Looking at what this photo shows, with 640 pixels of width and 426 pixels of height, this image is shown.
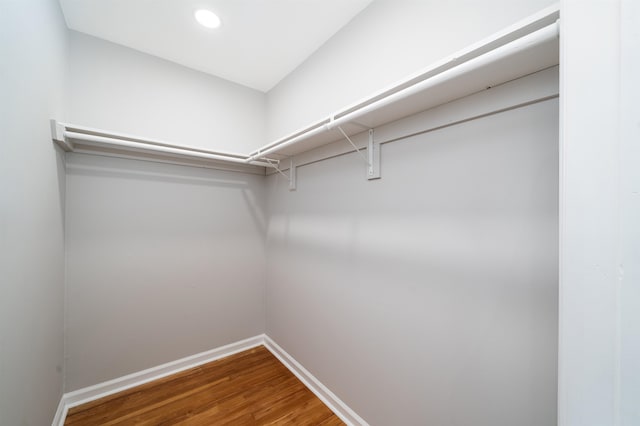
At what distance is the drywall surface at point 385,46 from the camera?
0.94 metres

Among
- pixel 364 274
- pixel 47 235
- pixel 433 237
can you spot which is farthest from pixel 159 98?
pixel 433 237

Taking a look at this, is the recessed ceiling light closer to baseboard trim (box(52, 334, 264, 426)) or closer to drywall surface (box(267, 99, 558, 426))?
drywall surface (box(267, 99, 558, 426))

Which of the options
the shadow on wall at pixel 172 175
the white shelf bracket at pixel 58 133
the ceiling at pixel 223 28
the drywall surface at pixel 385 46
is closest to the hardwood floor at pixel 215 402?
the shadow on wall at pixel 172 175

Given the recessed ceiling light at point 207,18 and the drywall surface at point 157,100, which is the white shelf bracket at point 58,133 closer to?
the drywall surface at point 157,100

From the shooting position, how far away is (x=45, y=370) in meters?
1.22

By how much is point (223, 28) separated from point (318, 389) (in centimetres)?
254

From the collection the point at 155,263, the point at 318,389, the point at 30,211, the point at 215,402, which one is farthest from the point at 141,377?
the point at 30,211

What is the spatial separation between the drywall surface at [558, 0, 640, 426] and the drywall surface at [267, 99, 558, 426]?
0.35 meters

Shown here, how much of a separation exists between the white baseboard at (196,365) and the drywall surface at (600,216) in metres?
1.28

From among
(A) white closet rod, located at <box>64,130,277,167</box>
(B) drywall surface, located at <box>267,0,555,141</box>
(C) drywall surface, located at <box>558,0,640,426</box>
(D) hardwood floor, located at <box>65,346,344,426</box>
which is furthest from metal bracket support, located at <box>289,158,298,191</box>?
(C) drywall surface, located at <box>558,0,640,426</box>

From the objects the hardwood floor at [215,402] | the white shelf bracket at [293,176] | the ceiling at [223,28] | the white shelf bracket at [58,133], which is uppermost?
the ceiling at [223,28]

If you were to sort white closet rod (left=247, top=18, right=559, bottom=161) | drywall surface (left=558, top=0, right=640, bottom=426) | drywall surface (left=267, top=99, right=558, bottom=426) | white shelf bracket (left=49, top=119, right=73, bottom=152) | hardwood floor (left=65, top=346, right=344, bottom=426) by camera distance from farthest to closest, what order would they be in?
1. hardwood floor (left=65, top=346, right=344, bottom=426)
2. white shelf bracket (left=49, top=119, right=73, bottom=152)
3. drywall surface (left=267, top=99, right=558, bottom=426)
4. white closet rod (left=247, top=18, right=559, bottom=161)
5. drywall surface (left=558, top=0, right=640, bottom=426)

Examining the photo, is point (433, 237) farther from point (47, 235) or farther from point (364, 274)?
point (47, 235)

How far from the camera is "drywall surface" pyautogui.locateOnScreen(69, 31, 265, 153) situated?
162 cm
